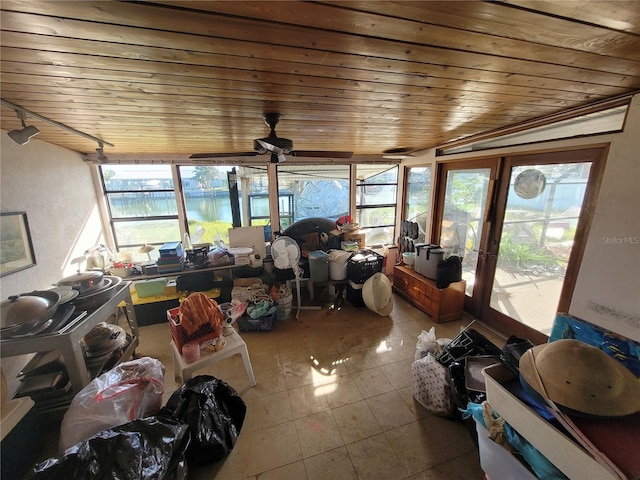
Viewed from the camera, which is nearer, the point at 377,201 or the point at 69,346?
the point at 69,346

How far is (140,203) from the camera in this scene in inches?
146

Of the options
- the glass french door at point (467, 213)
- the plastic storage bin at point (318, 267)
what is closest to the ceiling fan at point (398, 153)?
the glass french door at point (467, 213)

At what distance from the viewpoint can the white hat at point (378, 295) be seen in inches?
126

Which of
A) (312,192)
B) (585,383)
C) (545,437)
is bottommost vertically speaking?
(545,437)

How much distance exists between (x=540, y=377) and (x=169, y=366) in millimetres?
2873

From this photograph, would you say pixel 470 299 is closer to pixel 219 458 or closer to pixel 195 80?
pixel 219 458

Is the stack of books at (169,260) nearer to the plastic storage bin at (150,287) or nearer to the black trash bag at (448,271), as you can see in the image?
the plastic storage bin at (150,287)

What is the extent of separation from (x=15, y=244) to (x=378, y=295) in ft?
12.2

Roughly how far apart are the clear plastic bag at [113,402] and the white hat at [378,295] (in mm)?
2371

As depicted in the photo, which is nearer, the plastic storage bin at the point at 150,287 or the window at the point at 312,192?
the plastic storage bin at the point at 150,287

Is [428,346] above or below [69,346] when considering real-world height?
below

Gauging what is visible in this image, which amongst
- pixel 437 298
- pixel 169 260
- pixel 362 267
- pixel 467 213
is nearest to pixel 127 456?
pixel 169 260

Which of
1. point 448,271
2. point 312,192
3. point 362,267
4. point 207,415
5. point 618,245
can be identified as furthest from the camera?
point 312,192

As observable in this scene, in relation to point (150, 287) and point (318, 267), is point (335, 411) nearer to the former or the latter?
point (318, 267)
